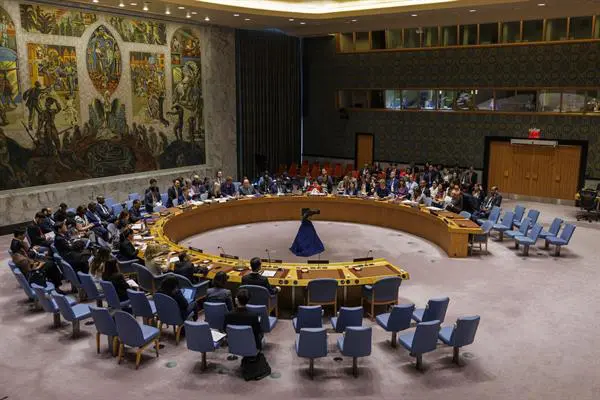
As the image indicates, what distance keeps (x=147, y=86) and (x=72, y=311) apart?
11.2 metres

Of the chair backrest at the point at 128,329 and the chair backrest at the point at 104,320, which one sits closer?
the chair backrest at the point at 128,329

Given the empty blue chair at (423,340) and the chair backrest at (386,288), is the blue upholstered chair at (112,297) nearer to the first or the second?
the chair backrest at (386,288)

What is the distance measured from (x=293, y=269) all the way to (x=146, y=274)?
253cm

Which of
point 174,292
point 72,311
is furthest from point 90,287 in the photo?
point 174,292

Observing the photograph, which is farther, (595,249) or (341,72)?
(341,72)

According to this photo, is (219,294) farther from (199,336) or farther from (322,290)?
(322,290)

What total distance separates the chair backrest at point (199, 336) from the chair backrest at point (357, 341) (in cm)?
174

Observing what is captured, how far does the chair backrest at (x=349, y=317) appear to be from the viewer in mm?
7484

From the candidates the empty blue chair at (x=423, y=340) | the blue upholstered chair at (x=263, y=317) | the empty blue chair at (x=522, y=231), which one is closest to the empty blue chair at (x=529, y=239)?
the empty blue chair at (x=522, y=231)

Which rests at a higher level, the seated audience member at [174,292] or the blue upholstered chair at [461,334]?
the seated audience member at [174,292]

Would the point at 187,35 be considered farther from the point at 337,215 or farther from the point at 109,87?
the point at 337,215

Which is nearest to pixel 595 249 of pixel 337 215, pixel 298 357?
pixel 337 215

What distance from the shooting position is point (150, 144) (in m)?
18.0

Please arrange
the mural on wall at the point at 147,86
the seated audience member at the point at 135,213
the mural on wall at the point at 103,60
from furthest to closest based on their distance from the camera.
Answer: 1. the mural on wall at the point at 147,86
2. the mural on wall at the point at 103,60
3. the seated audience member at the point at 135,213
